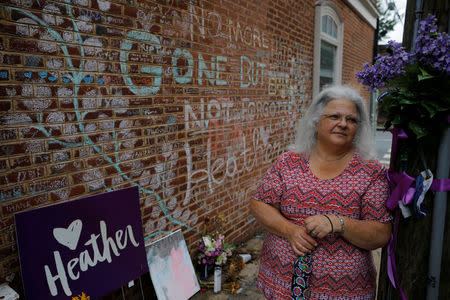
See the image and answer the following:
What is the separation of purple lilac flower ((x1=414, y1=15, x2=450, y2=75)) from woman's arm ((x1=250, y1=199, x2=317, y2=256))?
102 centimetres

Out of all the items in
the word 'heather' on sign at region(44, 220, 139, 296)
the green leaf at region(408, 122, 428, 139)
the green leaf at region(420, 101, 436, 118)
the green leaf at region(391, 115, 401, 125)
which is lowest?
the word 'heather' on sign at region(44, 220, 139, 296)

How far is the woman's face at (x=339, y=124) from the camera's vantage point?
72.0 inches

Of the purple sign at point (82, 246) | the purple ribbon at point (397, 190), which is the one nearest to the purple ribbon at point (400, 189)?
the purple ribbon at point (397, 190)

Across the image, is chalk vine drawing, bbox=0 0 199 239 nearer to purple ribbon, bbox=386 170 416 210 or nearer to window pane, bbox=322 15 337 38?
purple ribbon, bbox=386 170 416 210

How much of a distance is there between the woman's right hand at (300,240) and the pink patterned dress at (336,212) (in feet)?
0.24

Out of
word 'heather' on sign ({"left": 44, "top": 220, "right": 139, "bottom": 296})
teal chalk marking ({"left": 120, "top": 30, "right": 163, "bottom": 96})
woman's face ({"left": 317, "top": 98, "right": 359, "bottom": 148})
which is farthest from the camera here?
teal chalk marking ({"left": 120, "top": 30, "right": 163, "bottom": 96})

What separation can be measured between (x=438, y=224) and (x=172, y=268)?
2.20 m

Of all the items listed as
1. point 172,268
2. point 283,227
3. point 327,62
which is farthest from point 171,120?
point 327,62

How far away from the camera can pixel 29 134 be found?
1.86 m

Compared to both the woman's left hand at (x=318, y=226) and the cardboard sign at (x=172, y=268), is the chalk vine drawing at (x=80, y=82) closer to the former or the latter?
the cardboard sign at (x=172, y=268)

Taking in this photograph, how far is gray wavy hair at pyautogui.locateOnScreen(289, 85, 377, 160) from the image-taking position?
1.90m

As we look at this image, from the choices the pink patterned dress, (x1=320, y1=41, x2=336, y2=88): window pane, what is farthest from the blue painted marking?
(x1=320, y1=41, x2=336, y2=88): window pane

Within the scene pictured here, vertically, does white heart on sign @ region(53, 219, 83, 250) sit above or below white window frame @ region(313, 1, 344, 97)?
below

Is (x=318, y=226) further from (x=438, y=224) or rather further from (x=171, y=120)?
(x=171, y=120)
